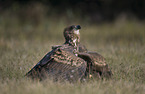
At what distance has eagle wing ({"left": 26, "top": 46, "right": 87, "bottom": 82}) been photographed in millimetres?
3123

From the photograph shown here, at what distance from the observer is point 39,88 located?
8.98 feet

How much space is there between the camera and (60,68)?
3139 mm

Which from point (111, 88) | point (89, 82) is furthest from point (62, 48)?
point (111, 88)

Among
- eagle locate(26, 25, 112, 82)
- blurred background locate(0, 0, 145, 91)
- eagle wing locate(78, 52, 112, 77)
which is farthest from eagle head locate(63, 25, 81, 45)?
blurred background locate(0, 0, 145, 91)

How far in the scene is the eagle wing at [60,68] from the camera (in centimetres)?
312

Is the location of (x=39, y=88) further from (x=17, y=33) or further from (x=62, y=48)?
(x=17, y=33)

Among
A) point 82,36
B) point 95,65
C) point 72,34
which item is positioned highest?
point 72,34

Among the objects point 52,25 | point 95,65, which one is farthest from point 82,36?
point 95,65

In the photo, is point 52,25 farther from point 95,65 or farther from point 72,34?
point 95,65

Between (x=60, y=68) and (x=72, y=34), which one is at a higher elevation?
(x=72, y=34)

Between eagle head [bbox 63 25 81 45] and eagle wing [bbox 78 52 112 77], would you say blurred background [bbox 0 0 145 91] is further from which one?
eagle head [bbox 63 25 81 45]

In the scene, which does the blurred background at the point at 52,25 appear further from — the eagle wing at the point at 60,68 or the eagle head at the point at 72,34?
the eagle wing at the point at 60,68

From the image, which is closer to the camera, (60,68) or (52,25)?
(60,68)

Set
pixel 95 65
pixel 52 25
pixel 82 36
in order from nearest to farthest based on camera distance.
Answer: pixel 95 65 → pixel 82 36 → pixel 52 25
